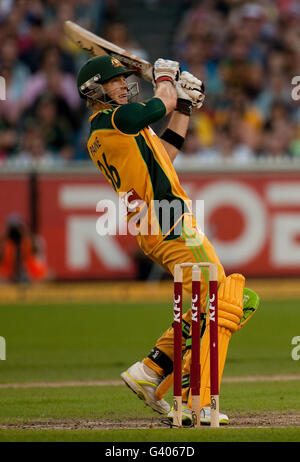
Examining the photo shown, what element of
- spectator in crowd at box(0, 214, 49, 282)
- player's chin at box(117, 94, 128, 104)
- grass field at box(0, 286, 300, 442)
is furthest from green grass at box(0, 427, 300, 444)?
spectator in crowd at box(0, 214, 49, 282)

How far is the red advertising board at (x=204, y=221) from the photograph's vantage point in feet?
49.1

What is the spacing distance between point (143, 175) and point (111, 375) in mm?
3130

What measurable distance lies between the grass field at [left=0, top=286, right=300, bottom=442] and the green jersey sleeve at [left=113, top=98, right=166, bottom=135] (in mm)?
1729

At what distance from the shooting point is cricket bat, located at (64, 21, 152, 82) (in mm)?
6734

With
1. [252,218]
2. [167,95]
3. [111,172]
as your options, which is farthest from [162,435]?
[252,218]

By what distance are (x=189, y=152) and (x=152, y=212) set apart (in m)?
9.67

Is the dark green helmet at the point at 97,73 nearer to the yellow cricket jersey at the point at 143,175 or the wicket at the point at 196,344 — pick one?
the yellow cricket jersey at the point at 143,175

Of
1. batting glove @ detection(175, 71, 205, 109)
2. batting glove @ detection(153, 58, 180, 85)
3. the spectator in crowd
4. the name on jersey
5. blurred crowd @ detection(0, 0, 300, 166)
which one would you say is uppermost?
blurred crowd @ detection(0, 0, 300, 166)

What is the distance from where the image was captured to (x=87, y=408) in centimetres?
694

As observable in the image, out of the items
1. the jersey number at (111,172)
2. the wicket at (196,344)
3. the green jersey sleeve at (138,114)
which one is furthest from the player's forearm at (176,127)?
the wicket at (196,344)

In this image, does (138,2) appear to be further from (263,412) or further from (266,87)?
(263,412)

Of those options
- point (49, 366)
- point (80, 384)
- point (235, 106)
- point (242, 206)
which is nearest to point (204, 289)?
point (80, 384)

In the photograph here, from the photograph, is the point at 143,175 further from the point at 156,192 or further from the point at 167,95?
the point at 167,95

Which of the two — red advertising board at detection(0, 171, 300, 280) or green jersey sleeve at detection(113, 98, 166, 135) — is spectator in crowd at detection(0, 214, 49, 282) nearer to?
red advertising board at detection(0, 171, 300, 280)
